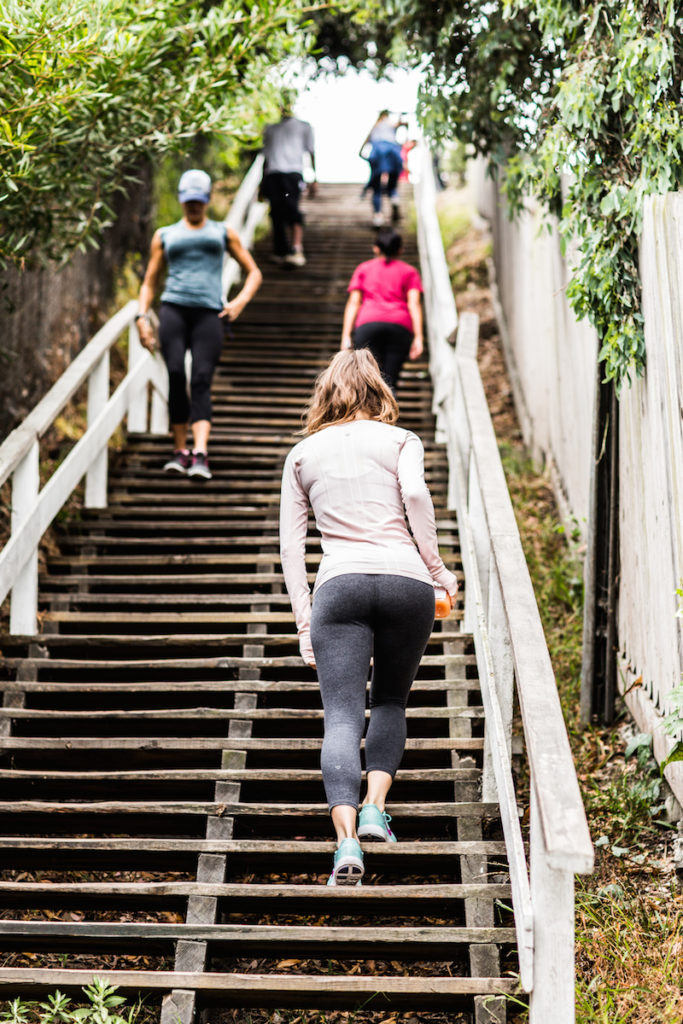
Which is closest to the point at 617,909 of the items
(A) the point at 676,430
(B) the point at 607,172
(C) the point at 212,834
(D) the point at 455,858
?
(D) the point at 455,858

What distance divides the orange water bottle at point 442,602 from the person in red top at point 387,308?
348 cm

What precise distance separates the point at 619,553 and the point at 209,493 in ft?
8.44

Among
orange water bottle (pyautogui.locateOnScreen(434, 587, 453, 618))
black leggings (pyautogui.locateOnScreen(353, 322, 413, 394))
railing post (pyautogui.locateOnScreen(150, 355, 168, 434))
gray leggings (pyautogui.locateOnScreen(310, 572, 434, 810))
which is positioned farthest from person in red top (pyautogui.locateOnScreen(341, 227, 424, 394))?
gray leggings (pyautogui.locateOnScreen(310, 572, 434, 810))

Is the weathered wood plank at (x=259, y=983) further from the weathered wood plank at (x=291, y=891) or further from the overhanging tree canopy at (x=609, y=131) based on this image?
the overhanging tree canopy at (x=609, y=131)

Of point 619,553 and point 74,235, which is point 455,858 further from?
point 74,235

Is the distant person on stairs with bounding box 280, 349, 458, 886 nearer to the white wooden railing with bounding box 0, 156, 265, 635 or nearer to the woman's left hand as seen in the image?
the white wooden railing with bounding box 0, 156, 265, 635

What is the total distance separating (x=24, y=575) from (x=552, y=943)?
10.7 feet

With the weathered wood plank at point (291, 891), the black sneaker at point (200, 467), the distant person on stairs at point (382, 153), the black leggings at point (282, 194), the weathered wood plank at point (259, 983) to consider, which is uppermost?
the distant person on stairs at point (382, 153)

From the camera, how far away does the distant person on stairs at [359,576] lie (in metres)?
3.16

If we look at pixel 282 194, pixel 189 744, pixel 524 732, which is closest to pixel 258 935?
pixel 524 732

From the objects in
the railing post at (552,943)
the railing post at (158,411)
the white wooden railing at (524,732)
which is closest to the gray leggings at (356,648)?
the white wooden railing at (524,732)

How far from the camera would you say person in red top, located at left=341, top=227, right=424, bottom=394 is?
6762 mm

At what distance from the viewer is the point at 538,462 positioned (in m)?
8.20

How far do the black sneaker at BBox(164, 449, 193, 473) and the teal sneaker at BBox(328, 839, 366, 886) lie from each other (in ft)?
12.5
